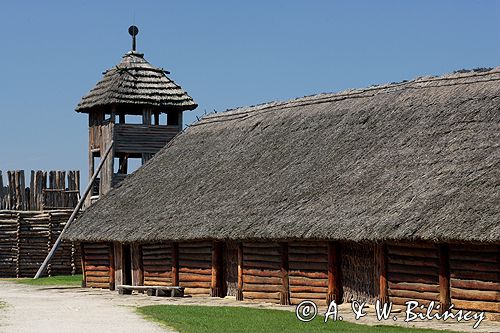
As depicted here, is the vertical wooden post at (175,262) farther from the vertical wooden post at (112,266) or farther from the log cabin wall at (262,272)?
the vertical wooden post at (112,266)

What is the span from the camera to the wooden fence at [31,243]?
40625mm

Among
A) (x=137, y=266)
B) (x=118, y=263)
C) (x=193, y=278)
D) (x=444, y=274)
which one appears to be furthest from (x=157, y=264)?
(x=444, y=274)

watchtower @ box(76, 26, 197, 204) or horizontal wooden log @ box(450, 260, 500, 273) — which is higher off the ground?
watchtower @ box(76, 26, 197, 204)

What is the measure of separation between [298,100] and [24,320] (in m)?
14.9

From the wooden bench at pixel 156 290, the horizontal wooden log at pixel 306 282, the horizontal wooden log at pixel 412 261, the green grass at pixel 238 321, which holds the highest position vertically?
the horizontal wooden log at pixel 412 261

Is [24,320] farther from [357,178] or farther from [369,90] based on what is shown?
[369,90]

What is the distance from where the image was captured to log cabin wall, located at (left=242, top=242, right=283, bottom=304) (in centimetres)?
2670

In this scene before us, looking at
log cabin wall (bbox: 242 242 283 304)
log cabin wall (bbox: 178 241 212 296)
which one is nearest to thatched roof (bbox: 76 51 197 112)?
log cabin wall (bbox: 178 241 212 296)

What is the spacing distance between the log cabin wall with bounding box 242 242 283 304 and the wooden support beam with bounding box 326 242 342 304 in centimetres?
198

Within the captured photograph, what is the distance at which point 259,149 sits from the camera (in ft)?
105

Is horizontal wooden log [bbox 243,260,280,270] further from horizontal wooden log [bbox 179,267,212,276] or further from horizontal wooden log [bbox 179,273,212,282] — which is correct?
horizontal wooden log [bbox 179,273,212,282]

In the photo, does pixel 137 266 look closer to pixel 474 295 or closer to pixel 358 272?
pixel 358 272

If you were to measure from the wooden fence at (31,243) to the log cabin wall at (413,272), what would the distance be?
64.4ft

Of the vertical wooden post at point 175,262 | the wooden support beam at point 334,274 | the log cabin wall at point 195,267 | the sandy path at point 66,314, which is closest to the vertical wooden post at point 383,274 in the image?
the wooden support beam at point 334,274
